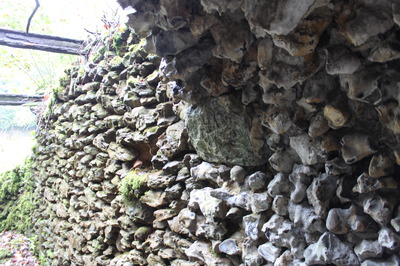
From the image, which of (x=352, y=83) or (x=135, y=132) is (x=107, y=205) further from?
(x=352, y=83)

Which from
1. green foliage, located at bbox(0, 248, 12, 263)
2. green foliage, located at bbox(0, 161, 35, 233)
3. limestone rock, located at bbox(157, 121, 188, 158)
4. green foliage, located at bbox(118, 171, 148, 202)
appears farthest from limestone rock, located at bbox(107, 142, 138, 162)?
green foliage, located at bbox(0, 248, 12, 263)

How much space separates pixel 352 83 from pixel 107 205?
242 centimetres

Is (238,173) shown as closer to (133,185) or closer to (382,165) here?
(382,165)

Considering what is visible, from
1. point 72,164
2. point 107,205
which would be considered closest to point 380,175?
point 107,205

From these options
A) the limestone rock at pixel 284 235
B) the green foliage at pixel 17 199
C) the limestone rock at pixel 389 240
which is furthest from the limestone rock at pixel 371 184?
the green foliage at pixel 17 199

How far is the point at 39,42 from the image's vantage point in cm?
396

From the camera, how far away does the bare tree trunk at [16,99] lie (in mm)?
5219

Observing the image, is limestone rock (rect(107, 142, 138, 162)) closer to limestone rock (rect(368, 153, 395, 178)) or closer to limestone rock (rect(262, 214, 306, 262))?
limestone rock (rect(262, 214, 306, 262))

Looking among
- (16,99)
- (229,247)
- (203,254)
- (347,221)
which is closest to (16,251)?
(16,99)

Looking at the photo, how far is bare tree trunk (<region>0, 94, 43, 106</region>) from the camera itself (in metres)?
5.22

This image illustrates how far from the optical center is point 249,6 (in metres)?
0.85

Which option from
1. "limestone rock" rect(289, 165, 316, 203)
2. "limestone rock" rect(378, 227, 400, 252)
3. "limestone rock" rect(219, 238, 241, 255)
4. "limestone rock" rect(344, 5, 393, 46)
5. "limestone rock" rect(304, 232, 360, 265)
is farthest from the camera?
"limestone rock" rect(219, 238, 241, 255)

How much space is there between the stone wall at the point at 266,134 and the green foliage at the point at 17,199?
4118mm

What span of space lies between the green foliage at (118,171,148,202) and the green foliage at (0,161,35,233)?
3.84 m
